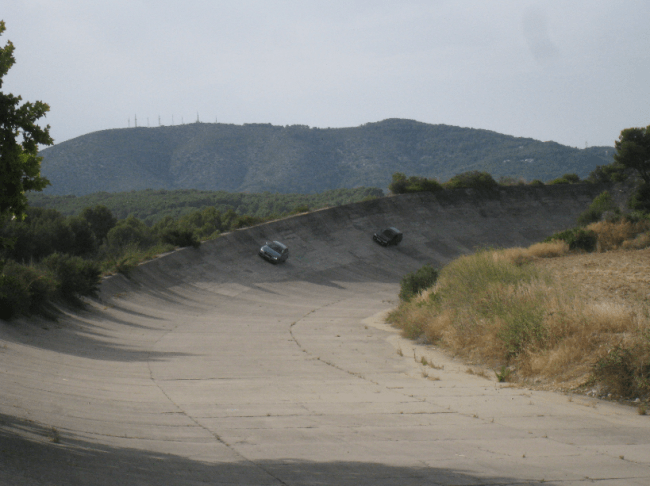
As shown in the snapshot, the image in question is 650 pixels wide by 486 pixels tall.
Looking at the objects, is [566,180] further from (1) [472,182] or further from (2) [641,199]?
(2) [641,199]

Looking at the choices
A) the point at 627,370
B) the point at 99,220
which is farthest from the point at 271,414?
the point at 99,220

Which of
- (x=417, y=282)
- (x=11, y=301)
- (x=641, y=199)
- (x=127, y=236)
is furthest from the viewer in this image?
(x=127, y=236)

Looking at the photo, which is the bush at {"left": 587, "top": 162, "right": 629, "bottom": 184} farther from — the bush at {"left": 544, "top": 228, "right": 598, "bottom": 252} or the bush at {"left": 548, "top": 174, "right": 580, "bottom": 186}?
the bush at {"left": 544, "top": 228, "right": 598, "bottom": 252}

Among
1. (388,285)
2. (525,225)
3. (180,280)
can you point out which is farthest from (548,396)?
(525,225)

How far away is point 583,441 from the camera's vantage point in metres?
6.82

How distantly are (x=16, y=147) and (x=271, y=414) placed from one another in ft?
15.8

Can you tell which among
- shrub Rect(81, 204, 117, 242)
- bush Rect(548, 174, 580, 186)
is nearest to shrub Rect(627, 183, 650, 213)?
bush Rect(548, 174, 580, 186)

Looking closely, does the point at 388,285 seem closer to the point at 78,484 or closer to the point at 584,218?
the point at 584,218

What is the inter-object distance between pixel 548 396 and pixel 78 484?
7669 millimetres

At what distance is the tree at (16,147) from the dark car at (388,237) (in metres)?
43.6

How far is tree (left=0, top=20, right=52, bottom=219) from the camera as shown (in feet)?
19.5

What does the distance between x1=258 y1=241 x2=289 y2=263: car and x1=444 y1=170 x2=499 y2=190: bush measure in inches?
1164

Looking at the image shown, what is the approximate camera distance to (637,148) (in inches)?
1940

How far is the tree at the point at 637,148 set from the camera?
49.4 m
